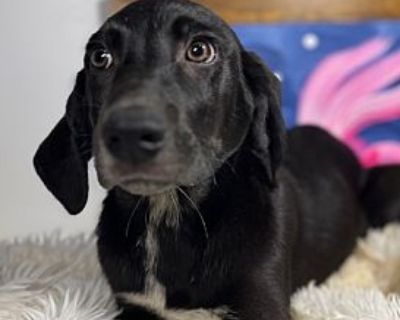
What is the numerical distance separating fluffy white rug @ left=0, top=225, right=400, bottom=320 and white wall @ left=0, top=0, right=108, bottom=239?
0.30 metres

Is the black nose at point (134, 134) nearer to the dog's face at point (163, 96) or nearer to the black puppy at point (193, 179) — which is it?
the dog's face at point (163, 96)

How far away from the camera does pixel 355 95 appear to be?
8.64ft

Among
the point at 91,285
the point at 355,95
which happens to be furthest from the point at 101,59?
the point at 355,95

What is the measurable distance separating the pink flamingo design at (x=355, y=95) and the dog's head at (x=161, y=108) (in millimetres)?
1027

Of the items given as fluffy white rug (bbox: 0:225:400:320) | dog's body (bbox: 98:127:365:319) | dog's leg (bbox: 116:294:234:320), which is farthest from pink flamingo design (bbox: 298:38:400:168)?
dog's leg (bbox: 116:294:234:320)

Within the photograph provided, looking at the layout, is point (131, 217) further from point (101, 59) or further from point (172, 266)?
point (101, 59)

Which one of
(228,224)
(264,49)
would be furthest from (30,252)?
(264,49)

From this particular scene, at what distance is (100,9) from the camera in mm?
2525

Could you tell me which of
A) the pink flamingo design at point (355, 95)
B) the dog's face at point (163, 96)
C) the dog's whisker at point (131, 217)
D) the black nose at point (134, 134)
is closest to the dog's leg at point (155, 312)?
the dog's whisker at point (131, 217)

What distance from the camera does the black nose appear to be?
121 centimetres

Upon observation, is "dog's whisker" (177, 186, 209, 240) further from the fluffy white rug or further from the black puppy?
the fluffy white rug

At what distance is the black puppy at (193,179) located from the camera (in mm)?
1432

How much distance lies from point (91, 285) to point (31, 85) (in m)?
0.88

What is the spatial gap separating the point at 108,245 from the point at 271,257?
32cm
